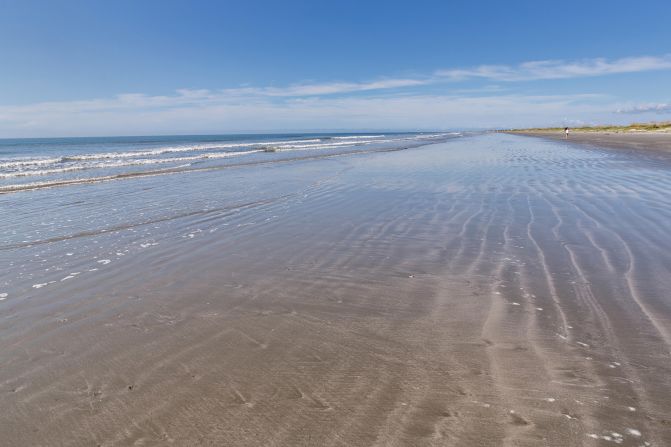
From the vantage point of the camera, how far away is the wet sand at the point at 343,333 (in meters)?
2.60

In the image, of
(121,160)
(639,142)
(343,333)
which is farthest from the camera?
(639,142)

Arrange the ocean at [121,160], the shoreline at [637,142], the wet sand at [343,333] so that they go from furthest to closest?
the shoreline at [637,142] < the ocean at [121,160] < the wet sand at [343,333]

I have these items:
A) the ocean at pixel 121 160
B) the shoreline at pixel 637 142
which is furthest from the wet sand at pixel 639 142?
the ocean at pixel 121 160

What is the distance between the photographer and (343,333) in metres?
3.84

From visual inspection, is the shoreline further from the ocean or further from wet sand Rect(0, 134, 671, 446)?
wet sand Rect(0, 134, 671, 446)

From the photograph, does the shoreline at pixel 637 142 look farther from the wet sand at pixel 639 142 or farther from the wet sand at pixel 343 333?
the wet sand at pixel 343 333

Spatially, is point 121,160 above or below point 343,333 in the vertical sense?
above

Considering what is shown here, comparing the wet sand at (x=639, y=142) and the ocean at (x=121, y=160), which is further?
the wet sand at (x=639, y=142)

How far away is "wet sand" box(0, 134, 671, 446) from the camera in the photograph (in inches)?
102

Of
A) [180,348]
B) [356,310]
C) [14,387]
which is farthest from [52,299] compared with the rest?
[356,310]

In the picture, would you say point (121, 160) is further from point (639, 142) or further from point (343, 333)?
point (639, 142)

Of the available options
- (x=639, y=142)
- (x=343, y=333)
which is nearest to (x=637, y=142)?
(x=639, y=142)

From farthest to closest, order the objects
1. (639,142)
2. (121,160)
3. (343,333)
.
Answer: (639,142), (121,160), (343,333)

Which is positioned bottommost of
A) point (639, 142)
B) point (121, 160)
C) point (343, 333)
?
point (343, 333)
